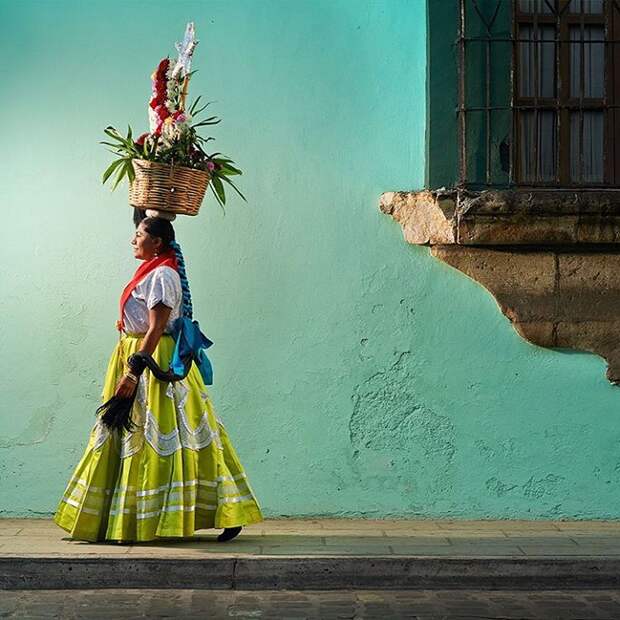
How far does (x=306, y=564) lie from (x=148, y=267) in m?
1.67

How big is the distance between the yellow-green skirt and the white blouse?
0.07m

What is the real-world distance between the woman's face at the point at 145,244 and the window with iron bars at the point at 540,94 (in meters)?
2.01

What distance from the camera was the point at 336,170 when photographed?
8227 millimetres

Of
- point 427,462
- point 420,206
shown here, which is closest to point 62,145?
point 420,206

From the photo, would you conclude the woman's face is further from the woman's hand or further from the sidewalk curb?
the sidewalk curb


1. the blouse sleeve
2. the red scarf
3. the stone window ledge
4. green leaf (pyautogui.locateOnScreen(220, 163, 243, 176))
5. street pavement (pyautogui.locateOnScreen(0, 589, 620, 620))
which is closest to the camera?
street pavement (pyautogui.locateOnScreen(0, 589, 620, 620))

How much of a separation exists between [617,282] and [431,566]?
7.65 feet

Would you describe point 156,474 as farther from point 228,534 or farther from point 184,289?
point 184,289

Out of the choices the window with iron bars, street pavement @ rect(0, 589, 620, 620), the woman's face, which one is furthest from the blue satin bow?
the window with iron bars

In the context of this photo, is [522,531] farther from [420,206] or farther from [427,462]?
[420,206]

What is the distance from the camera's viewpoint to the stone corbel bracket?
8.09 m

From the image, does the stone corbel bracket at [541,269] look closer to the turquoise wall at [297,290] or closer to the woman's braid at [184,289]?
the turquoise wall at [297,290]

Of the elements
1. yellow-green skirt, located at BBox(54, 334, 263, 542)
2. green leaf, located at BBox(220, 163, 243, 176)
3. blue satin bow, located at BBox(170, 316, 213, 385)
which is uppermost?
green leaf, located at BBox(220, 163, 243, 176)

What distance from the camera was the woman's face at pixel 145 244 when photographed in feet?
23.2
